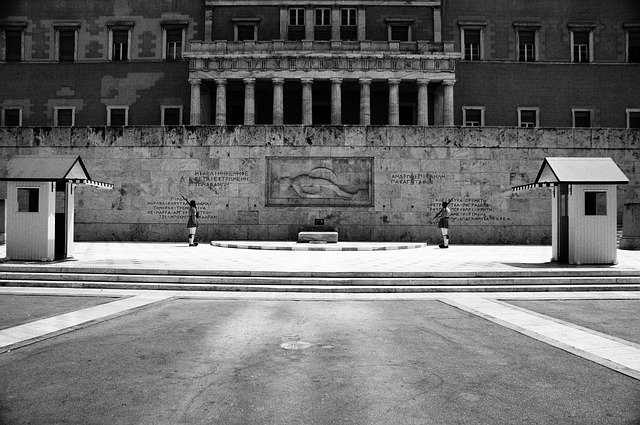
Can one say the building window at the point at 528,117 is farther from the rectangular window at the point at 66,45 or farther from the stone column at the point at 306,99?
the rectangular window at the point at 66,45

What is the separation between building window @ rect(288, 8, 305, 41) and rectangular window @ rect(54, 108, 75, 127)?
2072 cm

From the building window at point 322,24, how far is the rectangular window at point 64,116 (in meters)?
22.8

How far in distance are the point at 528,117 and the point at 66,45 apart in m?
41.9

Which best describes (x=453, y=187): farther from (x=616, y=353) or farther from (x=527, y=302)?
(x=616, y=353)

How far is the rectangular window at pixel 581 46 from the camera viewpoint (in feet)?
139

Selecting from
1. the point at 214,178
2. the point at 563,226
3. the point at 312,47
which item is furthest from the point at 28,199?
the point at 312,47

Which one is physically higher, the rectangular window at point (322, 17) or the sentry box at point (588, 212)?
the rectangular window at point (322, 17)

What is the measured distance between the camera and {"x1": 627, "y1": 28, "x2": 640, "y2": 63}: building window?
42188mm

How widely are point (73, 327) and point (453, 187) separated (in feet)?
62.4

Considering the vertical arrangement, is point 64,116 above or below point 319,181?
above

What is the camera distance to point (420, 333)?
7.24m

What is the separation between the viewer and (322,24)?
41656mm

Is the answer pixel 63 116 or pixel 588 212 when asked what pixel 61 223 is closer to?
pixel 588 212

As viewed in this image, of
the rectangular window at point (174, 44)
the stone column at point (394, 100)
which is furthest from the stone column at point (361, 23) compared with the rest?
the rectangular window at point (174, 44)
